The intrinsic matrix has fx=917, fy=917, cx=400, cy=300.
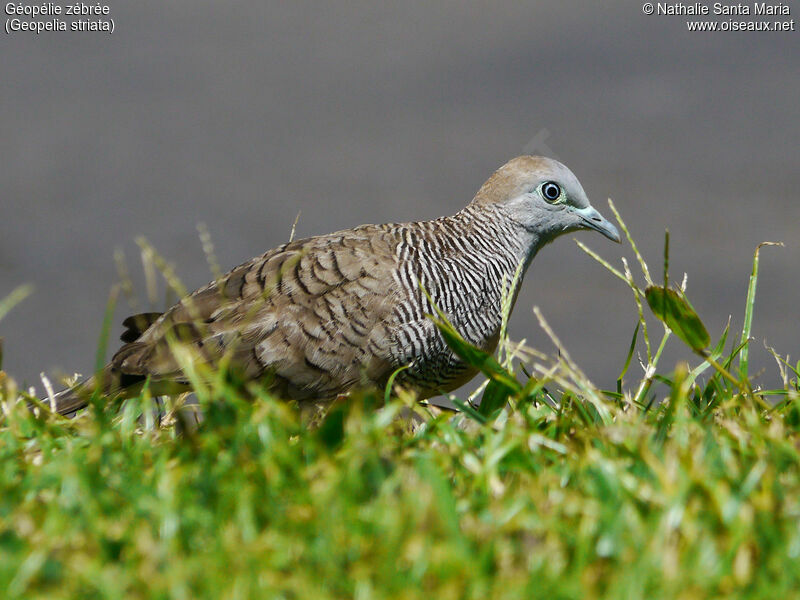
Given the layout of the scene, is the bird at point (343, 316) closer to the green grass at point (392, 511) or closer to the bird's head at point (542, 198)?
the bird's head at point (542, 198)

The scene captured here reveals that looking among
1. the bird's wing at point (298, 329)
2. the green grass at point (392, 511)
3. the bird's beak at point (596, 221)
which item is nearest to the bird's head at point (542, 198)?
the bird's beak at point (596, 221)

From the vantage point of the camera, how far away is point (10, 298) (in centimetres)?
292

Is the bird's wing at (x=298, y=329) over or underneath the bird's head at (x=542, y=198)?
underneath

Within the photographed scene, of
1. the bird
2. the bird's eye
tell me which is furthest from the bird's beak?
the bird

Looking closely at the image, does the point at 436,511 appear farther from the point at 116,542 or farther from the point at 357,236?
the point at 357,236

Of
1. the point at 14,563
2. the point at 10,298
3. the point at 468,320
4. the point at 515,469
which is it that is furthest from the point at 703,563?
the point at 468,320

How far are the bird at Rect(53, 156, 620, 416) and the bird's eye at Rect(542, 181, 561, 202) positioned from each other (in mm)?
181

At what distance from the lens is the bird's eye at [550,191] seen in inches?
191

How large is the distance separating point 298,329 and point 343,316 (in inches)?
8.4

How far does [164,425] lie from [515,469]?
6.26ft

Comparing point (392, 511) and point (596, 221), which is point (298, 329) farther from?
point (392, 511)

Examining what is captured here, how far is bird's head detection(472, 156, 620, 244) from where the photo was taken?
4.83m

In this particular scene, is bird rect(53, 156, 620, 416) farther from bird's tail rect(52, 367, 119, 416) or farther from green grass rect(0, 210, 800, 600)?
green grass rect(0, 210, 800, 600)

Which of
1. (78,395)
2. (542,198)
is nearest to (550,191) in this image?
(542,198)
